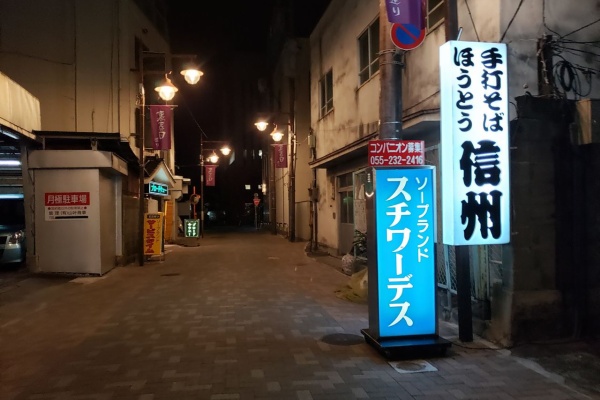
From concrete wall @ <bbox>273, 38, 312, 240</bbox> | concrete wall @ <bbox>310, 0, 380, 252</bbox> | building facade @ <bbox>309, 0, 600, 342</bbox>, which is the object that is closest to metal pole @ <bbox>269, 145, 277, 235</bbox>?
concrete wall @ <bbox>273, 38, 312, 240</bbox>

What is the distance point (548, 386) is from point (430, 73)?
20.8 ft

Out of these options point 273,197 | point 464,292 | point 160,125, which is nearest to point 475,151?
point 464,292

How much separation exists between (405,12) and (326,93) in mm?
12336

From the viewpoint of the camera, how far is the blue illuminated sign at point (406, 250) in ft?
21.1

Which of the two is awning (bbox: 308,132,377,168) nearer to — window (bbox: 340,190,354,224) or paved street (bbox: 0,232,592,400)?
window (bbox: 340,190,354,224)

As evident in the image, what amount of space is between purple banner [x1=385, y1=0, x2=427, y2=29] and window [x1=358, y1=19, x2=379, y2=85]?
614 cm

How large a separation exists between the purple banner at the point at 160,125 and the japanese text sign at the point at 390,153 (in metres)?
12.7

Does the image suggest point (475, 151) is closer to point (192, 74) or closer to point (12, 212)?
point (192, 74)

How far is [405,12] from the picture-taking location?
6641 millimetres

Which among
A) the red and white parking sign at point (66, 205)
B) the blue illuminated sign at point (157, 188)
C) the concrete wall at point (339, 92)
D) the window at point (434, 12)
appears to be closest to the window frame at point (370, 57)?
the concrete wall at point (339, 92)

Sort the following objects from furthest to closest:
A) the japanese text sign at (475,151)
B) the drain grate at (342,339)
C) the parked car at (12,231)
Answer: the parked car at (12,231) → the drain grate at (342,339) → the japanese text sign at (475,151)

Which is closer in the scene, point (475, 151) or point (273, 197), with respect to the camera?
point (475, 151)

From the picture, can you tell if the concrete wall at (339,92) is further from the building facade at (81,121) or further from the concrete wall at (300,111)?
the concrete wall at (300,111)

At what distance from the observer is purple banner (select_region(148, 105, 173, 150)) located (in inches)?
679
